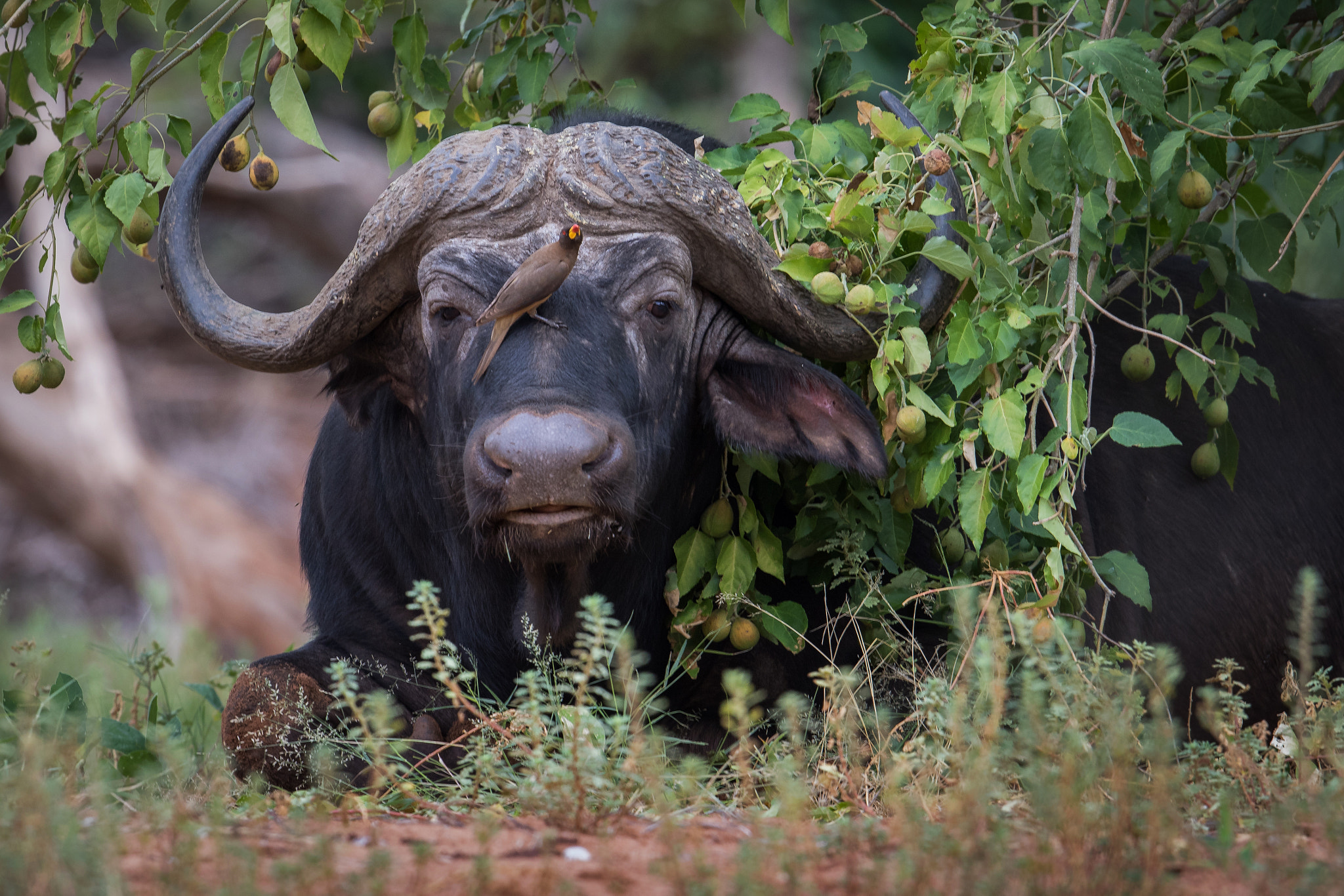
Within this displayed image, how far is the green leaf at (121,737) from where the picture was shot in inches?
124

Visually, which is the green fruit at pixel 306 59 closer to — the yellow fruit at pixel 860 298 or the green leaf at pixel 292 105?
the green leaf at pixel 292 105

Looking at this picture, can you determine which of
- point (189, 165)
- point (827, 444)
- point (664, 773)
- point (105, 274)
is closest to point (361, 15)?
point (189, 165)

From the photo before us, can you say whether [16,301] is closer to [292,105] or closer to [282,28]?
[292,105]

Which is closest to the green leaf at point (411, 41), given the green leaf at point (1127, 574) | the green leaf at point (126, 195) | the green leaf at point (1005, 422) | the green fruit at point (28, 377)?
the green leaf at point (126, 195)

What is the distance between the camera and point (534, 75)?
4.21m

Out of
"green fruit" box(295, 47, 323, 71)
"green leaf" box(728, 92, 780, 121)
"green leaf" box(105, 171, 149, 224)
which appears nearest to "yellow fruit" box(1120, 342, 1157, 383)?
"green leaf" box(728, 92, 780, 121)

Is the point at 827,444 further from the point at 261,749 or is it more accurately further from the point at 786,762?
the point at 261,749

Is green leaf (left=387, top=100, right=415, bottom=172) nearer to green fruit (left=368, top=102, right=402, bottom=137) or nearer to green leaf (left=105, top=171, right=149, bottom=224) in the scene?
green fruit (left=368, top=102, right=402, bottom=137)

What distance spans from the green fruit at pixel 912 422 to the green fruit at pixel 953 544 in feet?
1.53

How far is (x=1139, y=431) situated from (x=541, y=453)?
4.71 feet

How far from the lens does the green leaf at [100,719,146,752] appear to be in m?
3.16

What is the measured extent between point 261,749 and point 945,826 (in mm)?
2141

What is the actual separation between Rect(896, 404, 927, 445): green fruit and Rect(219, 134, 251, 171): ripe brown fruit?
197 cm

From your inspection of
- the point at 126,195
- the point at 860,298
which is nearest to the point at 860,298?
the point at 860,298
